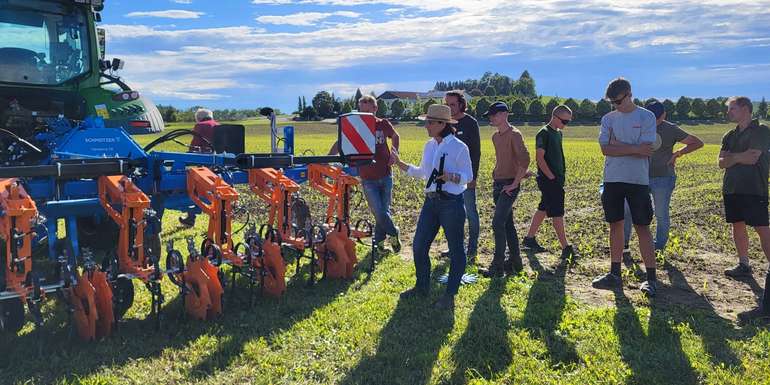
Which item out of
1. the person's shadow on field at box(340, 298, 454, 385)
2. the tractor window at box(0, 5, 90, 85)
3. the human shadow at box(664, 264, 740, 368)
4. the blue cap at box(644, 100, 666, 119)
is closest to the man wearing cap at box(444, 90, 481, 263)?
the person's shadow on field at box(340, 298, 454, 385)

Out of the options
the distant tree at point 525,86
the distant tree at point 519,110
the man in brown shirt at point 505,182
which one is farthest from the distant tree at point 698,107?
the man in brown shirt at point 505,182

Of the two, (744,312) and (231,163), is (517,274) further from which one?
(231,163)

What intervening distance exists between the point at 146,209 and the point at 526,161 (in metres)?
3.59

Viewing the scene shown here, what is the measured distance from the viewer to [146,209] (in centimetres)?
480

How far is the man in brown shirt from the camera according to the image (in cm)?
615

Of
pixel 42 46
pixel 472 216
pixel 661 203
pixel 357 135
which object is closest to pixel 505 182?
pixel 472 216

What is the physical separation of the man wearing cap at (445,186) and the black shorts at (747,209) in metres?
2.87

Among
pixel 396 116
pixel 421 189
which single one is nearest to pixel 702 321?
pixel 421 189

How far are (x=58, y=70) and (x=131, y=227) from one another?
3220 mm

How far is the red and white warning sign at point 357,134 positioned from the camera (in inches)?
231

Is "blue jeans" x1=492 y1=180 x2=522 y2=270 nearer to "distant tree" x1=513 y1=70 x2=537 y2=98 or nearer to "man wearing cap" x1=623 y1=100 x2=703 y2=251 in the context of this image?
"man wearing cap" x1=623 y1=100 x2=703 y2=251

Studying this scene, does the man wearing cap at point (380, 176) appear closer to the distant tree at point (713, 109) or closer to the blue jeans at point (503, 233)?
the blue jeans at point (503, 233)

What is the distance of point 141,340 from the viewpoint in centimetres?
440

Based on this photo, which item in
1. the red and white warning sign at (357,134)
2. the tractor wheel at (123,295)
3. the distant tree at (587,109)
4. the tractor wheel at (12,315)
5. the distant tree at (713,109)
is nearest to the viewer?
the tractor wheel at (12,315)
